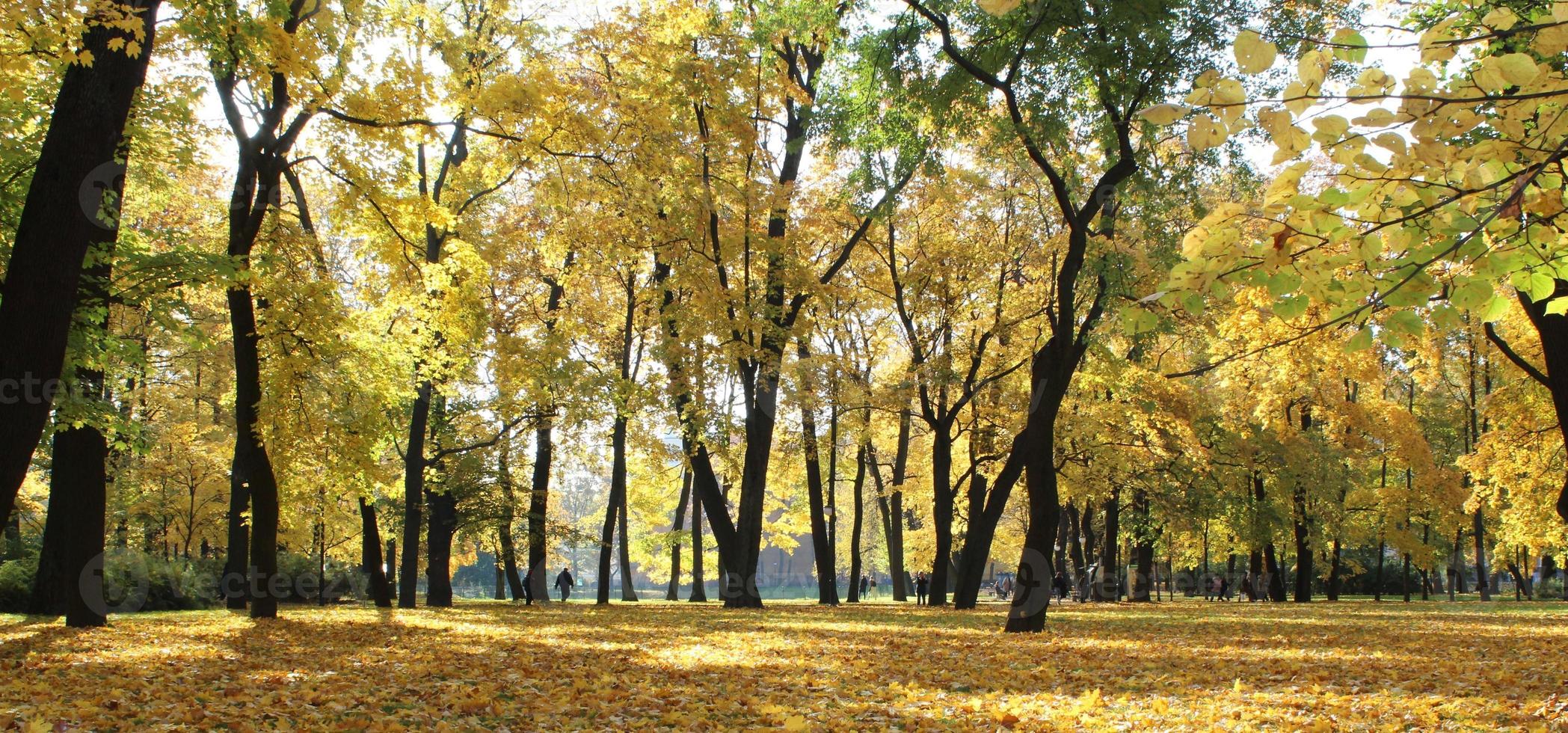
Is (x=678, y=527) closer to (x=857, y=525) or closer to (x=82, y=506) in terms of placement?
(x=857, y=525)

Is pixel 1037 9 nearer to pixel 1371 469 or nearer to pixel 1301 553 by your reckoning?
pixel 1301 553

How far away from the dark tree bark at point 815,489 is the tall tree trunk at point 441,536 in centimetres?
856

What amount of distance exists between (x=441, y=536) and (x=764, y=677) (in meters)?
18.6

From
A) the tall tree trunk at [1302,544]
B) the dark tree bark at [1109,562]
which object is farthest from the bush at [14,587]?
the tall tree trunk at [1302,544]

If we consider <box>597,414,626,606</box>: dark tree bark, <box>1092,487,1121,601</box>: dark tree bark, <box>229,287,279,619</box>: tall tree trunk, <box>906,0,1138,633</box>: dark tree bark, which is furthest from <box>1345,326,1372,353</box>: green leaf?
<box>1092,487,1121,601</box>: dark tree bark

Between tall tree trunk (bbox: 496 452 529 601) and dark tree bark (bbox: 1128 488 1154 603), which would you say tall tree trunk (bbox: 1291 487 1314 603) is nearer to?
dark tree bark (bbox: 1128 488 1154 603)

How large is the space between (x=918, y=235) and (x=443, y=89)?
38.2 ft

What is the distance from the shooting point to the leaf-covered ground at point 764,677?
5980 mm

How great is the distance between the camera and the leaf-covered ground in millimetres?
5980

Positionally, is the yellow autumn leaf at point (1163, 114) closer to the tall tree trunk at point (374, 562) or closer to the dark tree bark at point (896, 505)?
the tall tree trunk at point (374, 562)

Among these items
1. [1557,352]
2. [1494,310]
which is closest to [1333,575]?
[1557,352]

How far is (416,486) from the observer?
2100 centimetres

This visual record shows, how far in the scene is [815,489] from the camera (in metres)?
24.2

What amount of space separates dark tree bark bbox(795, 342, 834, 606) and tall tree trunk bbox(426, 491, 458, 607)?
8.56 metres
